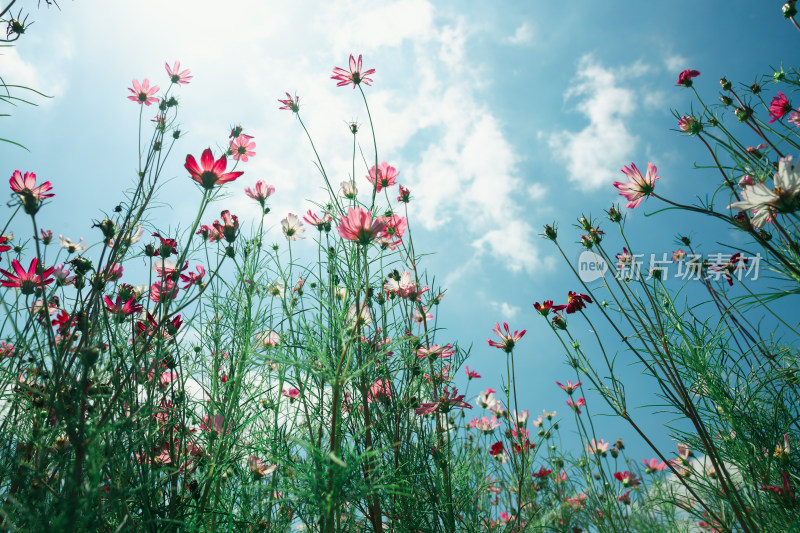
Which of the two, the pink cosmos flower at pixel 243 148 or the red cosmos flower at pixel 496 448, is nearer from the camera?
the pink cosmos flower at pixel 243 148

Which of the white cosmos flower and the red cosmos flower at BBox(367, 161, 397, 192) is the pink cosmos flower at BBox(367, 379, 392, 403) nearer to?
the red cosmos flower at BBox(367, 161, 397, 192)

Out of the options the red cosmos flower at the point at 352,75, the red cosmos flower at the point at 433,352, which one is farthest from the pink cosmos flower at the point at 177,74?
the red cosmos flower at the point at 433,352

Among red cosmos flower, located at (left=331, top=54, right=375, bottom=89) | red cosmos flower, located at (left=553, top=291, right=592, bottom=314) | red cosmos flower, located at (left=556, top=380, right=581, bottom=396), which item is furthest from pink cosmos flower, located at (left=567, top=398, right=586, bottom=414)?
red cosmos flower, located at (left=331, top=54, right=375, bottom=89)

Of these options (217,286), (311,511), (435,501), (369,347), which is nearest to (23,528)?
(311,511)

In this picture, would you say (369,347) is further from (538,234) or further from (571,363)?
(571,363)

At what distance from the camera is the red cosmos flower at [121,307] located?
1043 mm

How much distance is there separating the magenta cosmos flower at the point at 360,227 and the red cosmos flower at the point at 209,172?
0.25 meters

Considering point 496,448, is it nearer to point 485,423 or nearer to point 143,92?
point 485,423

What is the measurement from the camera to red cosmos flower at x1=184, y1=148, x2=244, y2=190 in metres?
0.84

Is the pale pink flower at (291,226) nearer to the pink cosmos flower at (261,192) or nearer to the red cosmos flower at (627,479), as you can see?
the pink cosmos flower at (261,192)

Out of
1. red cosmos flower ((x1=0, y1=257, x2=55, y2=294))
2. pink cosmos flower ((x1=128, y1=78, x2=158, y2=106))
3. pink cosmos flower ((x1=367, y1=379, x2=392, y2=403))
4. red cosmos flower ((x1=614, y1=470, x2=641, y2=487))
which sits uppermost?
pink cosmos flower ((x1=128, y1=78, x2=158, y2=106))

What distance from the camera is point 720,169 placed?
4.10 ft

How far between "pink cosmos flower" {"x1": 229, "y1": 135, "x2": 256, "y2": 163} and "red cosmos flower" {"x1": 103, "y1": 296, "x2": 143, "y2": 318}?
0.76 m

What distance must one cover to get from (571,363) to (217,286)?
4.35 feet
